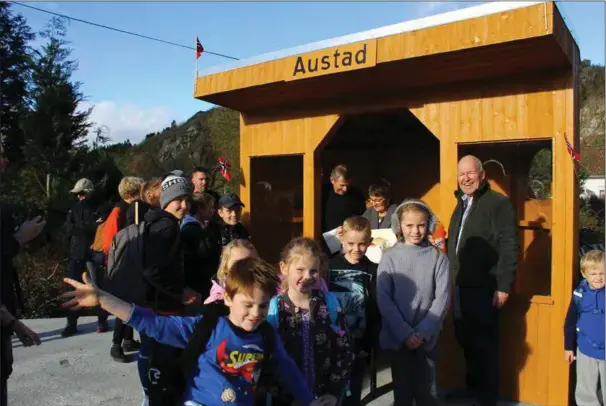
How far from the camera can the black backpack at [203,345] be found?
7.25 feet

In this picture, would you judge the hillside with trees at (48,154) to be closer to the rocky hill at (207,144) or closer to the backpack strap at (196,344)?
the rocky hill at (207,144)

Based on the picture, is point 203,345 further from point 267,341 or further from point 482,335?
point 482,335

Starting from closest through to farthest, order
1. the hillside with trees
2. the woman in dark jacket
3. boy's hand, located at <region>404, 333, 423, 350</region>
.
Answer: boy's hand, located at <region>404, 333, 423, 350</region>, the woman in dark jacket, the hillside with trees

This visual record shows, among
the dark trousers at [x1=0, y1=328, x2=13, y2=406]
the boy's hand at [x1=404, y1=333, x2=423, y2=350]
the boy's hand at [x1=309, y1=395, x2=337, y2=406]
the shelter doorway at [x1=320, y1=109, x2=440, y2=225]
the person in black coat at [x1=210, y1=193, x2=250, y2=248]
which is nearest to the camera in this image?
the boy's hand at [x1=309, y1=395, x2=337, y2=406]

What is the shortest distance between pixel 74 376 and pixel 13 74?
66.4 feet

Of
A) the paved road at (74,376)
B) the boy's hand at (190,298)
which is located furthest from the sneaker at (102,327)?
the boy's hand at (190,298)

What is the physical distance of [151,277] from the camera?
335cm

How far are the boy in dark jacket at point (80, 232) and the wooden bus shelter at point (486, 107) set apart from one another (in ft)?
6.17

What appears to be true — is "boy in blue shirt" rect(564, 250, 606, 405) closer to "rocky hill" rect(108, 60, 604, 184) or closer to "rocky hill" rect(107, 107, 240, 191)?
"rocky hill" rect(108, 60, 604, 184)

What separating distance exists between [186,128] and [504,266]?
130 feet

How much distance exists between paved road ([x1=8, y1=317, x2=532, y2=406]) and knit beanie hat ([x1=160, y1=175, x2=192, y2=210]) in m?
1.85

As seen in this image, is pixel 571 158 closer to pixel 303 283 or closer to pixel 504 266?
pixel 504 266

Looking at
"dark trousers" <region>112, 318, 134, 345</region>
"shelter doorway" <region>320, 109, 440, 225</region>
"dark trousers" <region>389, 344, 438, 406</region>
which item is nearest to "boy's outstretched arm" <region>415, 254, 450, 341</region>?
"dark trousers" <region>389, 344, 438, 406</region>

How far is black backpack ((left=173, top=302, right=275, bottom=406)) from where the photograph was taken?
221 centimetres
